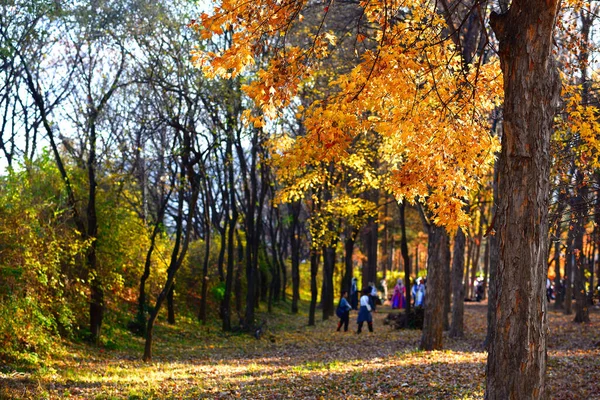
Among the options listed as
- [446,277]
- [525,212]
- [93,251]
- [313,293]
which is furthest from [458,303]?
[525,212]

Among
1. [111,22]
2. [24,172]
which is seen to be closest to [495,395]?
[24,172]

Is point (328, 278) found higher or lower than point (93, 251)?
lower

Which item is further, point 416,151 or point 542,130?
point 416,151

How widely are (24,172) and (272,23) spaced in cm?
911

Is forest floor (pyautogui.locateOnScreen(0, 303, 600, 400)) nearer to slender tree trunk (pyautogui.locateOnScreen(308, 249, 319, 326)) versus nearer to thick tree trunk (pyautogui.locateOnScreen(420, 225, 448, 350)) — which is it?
thick tree trunk (pyautogui.locateOnScreen(420, 225, 448, 350))

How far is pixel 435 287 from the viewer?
15852mm

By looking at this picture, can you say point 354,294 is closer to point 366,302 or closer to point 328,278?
point 328,278

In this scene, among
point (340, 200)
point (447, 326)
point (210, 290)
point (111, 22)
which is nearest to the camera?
point (111, 22)

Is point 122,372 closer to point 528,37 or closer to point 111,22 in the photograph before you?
point 111,22

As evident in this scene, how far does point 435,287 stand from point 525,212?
32.9 ft

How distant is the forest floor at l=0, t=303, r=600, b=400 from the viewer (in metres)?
10.5


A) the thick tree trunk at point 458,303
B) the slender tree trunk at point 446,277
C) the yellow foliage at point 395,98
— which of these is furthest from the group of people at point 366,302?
the yellow foliage at point 395,98

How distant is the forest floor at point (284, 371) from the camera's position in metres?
10.5

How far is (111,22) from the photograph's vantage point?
56.9ft
